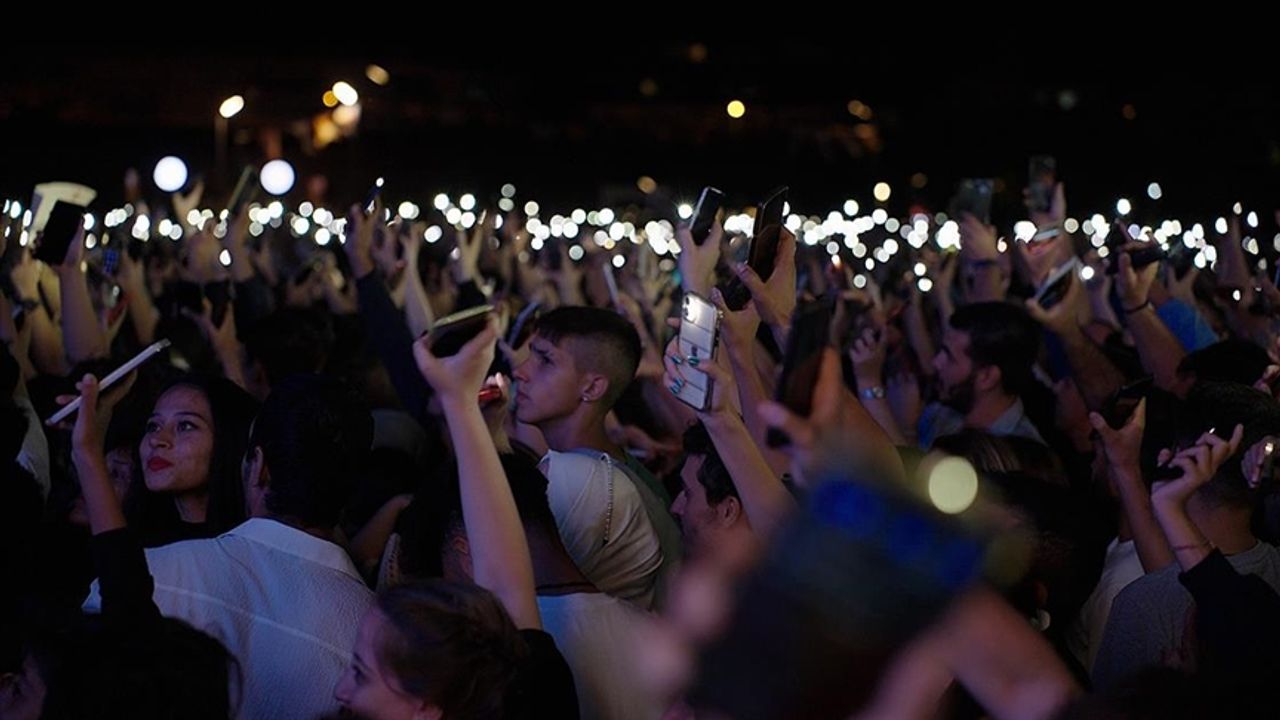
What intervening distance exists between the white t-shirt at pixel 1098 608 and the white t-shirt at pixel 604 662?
4.15 feet

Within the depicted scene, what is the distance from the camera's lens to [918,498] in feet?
5.87

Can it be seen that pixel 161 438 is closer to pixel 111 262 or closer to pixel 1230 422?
pixel 1230 422

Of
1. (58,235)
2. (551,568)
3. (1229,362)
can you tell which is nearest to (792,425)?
(551,568)

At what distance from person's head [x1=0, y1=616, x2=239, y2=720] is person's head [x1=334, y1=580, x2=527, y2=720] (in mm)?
233

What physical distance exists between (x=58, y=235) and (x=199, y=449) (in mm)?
2973

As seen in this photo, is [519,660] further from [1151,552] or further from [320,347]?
[320,347]

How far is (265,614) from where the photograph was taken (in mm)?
3346

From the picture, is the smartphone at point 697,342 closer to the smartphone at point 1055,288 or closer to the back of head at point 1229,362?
the back of head at point 1229,362

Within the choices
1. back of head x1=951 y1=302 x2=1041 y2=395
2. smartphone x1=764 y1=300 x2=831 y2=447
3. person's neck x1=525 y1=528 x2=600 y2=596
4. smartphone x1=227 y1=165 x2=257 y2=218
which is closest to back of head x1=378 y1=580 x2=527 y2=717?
person's neck x1=525 y1=528 x2=600 y2=596

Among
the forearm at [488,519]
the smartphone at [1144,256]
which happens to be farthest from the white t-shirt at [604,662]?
the smartphone at [1144,256]

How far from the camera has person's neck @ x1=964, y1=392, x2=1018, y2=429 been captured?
6465 millimetres

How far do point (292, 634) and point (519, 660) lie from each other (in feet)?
2.29

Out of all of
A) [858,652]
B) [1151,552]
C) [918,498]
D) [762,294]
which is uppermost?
[762,294]

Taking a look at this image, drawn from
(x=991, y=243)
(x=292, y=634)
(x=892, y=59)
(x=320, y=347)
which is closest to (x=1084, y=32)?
(x=892, y=59)
